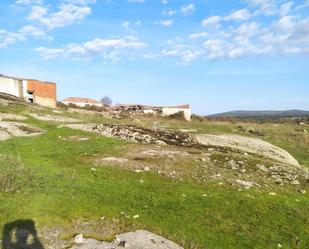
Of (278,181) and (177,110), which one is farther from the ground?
(278,181)

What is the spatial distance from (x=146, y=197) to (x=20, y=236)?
6.33 meters

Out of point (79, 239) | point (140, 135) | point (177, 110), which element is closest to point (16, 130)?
point (140, 135)

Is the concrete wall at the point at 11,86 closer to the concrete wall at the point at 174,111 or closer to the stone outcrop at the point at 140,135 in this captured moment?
the concrete wall at the point at 174,111

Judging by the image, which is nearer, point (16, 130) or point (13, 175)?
point (13, 175)

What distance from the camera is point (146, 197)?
18.9 meters

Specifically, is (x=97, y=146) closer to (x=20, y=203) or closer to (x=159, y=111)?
(x=20, y=203)

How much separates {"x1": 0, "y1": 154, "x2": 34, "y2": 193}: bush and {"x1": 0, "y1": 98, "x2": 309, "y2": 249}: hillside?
0.05 m

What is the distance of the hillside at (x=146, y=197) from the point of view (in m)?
14.9

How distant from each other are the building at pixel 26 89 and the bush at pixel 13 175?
6522cm

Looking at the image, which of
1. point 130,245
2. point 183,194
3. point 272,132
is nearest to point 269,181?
point 183,194

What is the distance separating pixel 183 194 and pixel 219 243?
5.28 metres

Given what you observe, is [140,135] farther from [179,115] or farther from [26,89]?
[26,89]

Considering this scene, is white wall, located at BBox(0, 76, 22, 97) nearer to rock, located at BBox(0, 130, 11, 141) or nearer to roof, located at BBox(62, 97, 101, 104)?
rock, located at BBox(0, 130, 11, 141)

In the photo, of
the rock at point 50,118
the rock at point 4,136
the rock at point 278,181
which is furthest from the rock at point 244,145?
the rock at point 4,136
